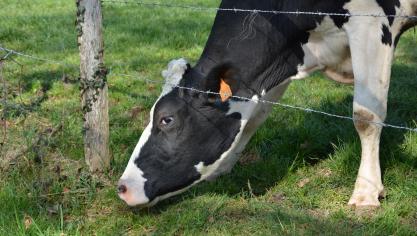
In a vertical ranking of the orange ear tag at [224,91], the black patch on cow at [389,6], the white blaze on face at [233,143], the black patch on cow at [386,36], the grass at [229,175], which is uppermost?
the black patch on cow at [389,6]

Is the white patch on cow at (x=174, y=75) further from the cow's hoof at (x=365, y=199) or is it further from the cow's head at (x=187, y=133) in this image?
the cow's hoof at (x=365, y=199)

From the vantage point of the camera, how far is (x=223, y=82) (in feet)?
13.6

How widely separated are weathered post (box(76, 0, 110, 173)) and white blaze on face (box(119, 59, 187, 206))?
375mm

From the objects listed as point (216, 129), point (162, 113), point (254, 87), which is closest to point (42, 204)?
point (162, 113)

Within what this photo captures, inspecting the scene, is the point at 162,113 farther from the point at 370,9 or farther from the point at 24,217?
the point at 370,9

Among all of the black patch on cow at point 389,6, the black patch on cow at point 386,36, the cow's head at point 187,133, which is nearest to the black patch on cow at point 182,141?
the cow's head at point 187,133

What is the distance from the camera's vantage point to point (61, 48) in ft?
27.5

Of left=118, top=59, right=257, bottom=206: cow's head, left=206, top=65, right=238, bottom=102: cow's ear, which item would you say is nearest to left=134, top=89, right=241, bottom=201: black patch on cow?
left=118, top=59, right=257, bottom=206: cow's head

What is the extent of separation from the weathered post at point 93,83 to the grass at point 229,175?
17 centimetres

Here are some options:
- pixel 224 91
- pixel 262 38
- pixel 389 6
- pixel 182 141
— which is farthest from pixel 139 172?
pixel 389 6

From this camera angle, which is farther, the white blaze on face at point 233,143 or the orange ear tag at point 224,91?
the white blaze on face at point 233,143

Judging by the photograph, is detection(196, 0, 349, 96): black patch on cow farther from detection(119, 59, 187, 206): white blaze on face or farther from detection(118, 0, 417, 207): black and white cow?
detection(119, 59, 187, 206): white blaze on face

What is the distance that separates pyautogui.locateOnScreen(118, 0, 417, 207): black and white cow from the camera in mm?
4082

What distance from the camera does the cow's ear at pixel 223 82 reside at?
13.3 feet
